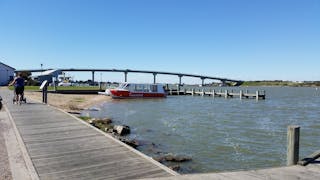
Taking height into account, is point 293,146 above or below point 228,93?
above

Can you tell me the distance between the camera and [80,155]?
31.6ft

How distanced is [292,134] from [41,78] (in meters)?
95.6

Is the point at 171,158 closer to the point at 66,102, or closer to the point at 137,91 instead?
the point at 66,102

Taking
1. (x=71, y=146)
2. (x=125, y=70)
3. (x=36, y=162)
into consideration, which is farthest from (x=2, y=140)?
(x=125, y=70)

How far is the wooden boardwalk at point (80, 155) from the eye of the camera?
7.96 m

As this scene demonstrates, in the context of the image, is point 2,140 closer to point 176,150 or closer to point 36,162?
point 36,162

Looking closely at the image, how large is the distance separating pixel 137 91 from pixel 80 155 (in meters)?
57.7

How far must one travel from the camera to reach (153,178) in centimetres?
748

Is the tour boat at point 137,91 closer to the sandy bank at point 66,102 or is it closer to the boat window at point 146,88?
the boat window at point 146,88

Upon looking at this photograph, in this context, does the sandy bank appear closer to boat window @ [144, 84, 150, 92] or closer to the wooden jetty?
boat window @ [144, 84, 150, 92]

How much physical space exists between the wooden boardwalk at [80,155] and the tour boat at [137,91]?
50.3 meters

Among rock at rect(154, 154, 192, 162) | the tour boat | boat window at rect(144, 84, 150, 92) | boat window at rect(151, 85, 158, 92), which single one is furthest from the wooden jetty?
rock at rect(154, 154, 192, 162)

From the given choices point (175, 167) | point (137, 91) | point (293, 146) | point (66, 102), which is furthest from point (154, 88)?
point (293, 146)

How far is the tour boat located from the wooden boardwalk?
5029cm
